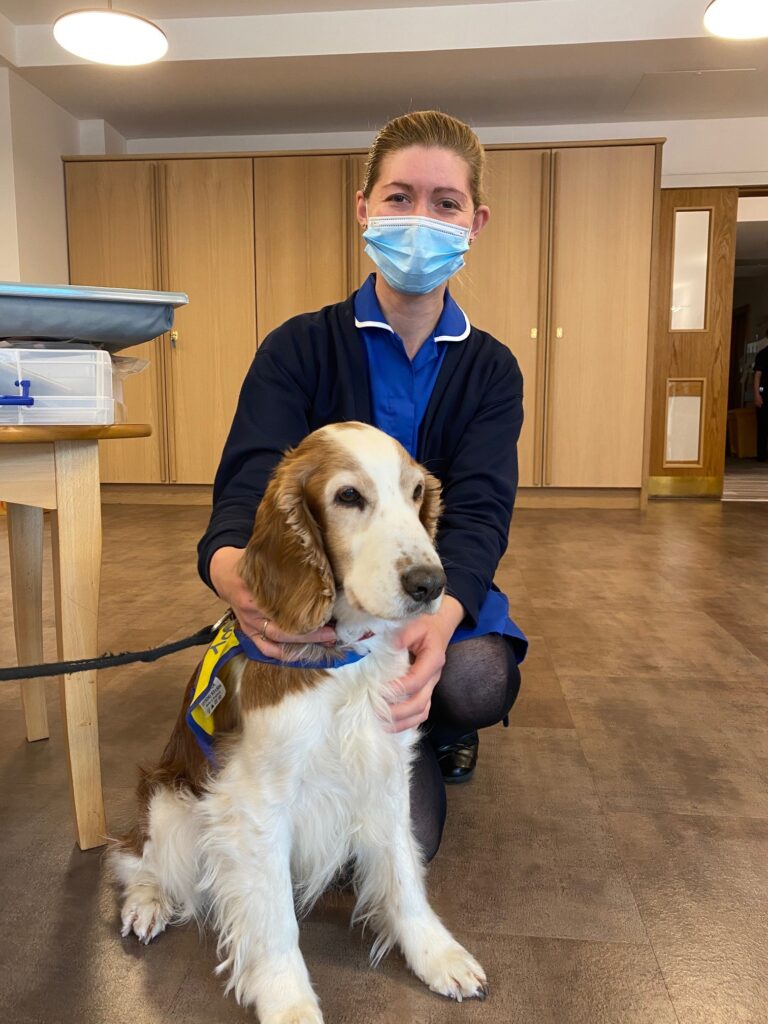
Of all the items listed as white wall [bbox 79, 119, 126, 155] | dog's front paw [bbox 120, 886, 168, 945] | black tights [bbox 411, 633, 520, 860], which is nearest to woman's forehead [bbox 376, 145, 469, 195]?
black tights [bbox 411, 633, 520, 860]

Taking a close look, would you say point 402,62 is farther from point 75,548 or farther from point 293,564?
point 293,564

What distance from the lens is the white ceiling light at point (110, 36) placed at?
482cm

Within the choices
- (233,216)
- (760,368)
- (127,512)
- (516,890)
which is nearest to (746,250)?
(760,368)

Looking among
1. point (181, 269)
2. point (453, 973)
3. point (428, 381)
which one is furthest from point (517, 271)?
point (453, 973)

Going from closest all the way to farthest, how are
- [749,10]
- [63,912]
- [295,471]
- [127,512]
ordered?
[295,471] < [63,912] < [749,10] < [127,512]

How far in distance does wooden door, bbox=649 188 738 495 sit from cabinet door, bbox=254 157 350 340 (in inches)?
134

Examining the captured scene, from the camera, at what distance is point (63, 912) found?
4.59ft

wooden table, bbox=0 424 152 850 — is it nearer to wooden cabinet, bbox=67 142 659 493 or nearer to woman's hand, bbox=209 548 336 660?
woman's hand, bbox=209 548 336 660

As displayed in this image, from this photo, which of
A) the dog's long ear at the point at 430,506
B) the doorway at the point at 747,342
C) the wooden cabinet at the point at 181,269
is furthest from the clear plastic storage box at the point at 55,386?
the doorway at the point at 747,342

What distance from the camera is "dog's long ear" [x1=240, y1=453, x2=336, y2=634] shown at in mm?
1080

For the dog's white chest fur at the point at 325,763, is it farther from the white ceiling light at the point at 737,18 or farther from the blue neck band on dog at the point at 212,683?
the white ceiling light at the point at 737,18

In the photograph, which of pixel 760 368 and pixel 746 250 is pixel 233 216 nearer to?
pixel 746 250

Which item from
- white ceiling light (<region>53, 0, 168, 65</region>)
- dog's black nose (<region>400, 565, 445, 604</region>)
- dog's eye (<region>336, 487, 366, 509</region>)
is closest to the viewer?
dog's black nose (<region>400, 565, 445, 604</region>)

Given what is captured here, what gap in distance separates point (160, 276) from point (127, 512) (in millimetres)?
2225
